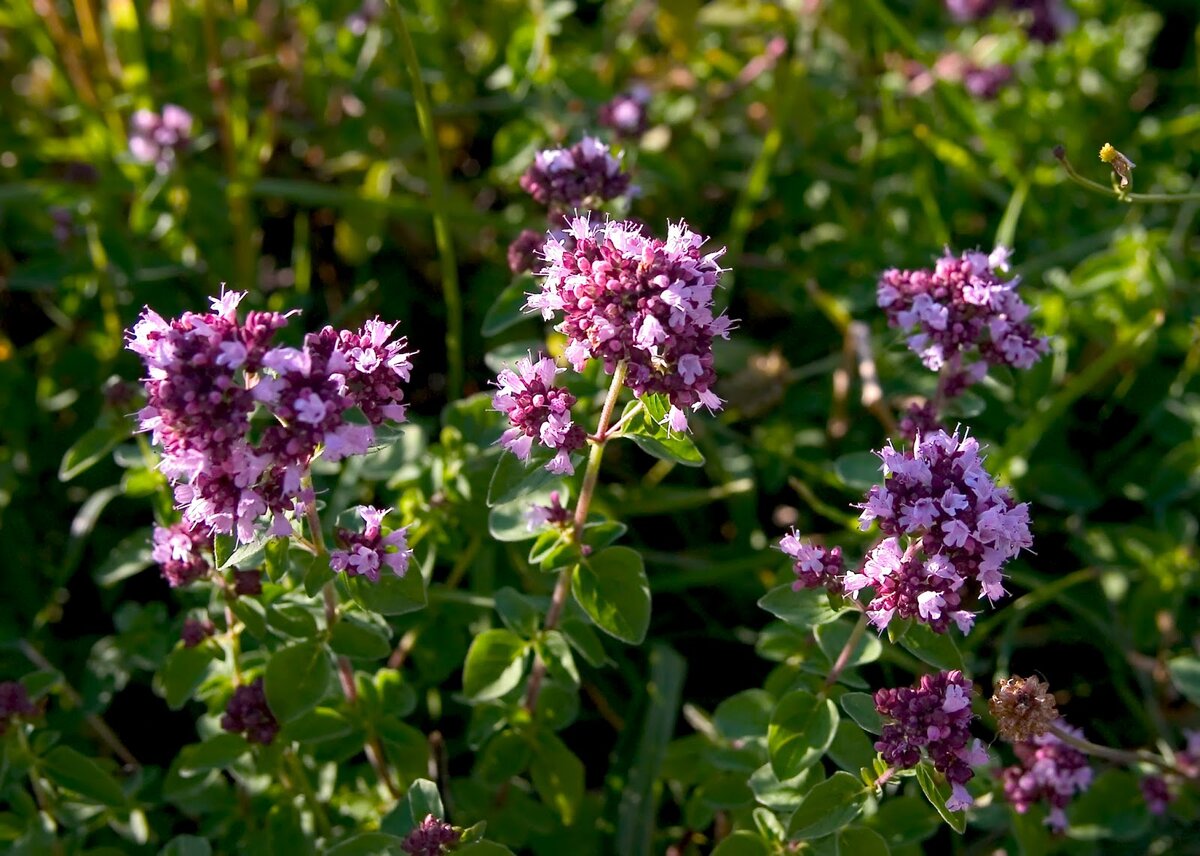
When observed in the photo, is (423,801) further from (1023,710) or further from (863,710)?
(1023,710)

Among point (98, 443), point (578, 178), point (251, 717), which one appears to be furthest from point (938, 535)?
point (98, 443)

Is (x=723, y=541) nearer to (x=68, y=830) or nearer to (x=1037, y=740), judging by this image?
(x=1037, y=740)

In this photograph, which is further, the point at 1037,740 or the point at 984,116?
the point at 984,116

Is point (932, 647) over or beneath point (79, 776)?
beneath

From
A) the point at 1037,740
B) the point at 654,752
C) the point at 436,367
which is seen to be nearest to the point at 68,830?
the point at 654,752

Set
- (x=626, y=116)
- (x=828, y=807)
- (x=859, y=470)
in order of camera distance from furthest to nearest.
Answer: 1. (x=626, y=116)
2. (x=859, y=470)
3. (x=828, y=807)

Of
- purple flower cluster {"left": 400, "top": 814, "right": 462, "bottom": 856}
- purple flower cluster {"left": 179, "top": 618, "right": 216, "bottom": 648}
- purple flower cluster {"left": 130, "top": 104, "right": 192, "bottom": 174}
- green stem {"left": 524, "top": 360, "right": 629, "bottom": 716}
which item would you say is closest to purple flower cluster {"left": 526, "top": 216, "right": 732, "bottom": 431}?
green stem {"left": 524, "top": 360, "right": 629, "bottom": 716}
